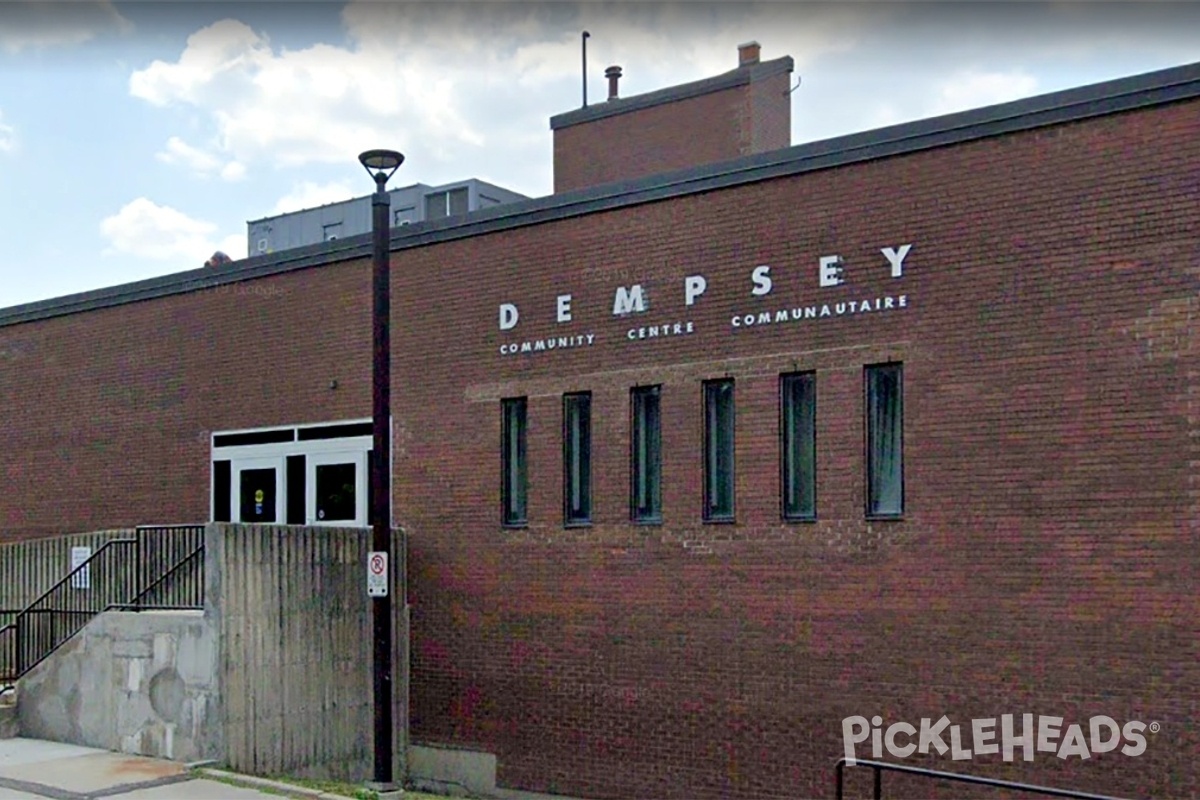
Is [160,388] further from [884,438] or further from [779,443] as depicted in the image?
[884,438]

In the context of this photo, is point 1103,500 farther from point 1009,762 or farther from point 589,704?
point 589,704

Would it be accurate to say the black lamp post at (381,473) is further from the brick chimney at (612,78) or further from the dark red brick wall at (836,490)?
the brick chimney at (612,78)

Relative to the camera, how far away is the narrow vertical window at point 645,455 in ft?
58.7

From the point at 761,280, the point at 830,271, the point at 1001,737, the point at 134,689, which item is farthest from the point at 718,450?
the point at 134,689

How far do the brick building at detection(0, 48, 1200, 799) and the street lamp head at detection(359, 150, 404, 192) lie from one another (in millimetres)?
3922

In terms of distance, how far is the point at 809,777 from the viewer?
52.9 ft

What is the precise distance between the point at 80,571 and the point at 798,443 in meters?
10.5

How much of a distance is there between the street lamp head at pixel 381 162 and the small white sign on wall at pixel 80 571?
8364 mm

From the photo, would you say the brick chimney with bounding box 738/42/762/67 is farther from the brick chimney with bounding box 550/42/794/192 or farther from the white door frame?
the white door frame

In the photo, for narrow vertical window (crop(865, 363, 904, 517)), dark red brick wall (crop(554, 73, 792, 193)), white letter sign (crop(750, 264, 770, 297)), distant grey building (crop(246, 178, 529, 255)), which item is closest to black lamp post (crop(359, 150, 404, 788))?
white letter sign (crop(750, 264, 770, 297))

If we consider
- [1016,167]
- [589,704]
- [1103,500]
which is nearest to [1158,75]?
[1016,167]

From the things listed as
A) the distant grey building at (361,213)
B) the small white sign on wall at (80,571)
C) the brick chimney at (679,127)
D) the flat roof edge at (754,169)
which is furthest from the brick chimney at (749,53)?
the small white sign on wall at (80,571)

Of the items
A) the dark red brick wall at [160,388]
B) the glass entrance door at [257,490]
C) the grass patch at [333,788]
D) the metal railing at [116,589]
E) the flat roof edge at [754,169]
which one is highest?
the flat roof edge at [754,169]

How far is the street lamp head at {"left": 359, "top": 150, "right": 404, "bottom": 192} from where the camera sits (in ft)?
48.2
